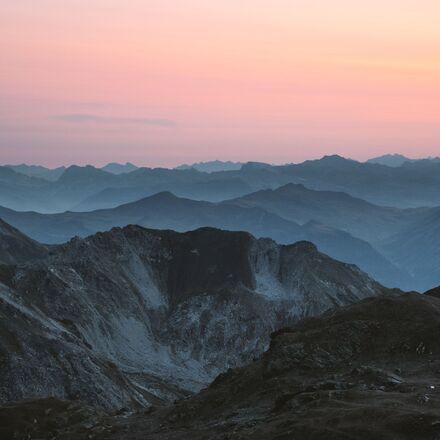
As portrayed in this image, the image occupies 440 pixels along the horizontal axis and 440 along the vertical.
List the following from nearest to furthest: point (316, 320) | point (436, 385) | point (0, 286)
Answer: point (436, 385), point (316, 320), point (0, 286)

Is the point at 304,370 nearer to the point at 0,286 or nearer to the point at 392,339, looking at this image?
the point at 392,339

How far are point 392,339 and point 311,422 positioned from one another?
108 feet

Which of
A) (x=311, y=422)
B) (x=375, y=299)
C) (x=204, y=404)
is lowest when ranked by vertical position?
(x=204, y=404)

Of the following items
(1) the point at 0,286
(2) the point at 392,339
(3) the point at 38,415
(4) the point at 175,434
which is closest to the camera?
(4) the point at 175,434

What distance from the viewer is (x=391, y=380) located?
231 feet

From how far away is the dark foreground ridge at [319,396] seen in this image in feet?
188

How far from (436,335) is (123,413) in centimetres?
4676

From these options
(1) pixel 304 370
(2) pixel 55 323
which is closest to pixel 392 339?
(1) pixel 304 370

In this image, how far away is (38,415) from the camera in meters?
97.2

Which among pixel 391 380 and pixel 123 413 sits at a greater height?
pixel 391 380

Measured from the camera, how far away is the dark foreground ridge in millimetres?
57188

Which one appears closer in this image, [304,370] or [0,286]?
[304,370]

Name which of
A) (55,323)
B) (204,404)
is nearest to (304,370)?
(204,404)

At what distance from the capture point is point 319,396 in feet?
218
